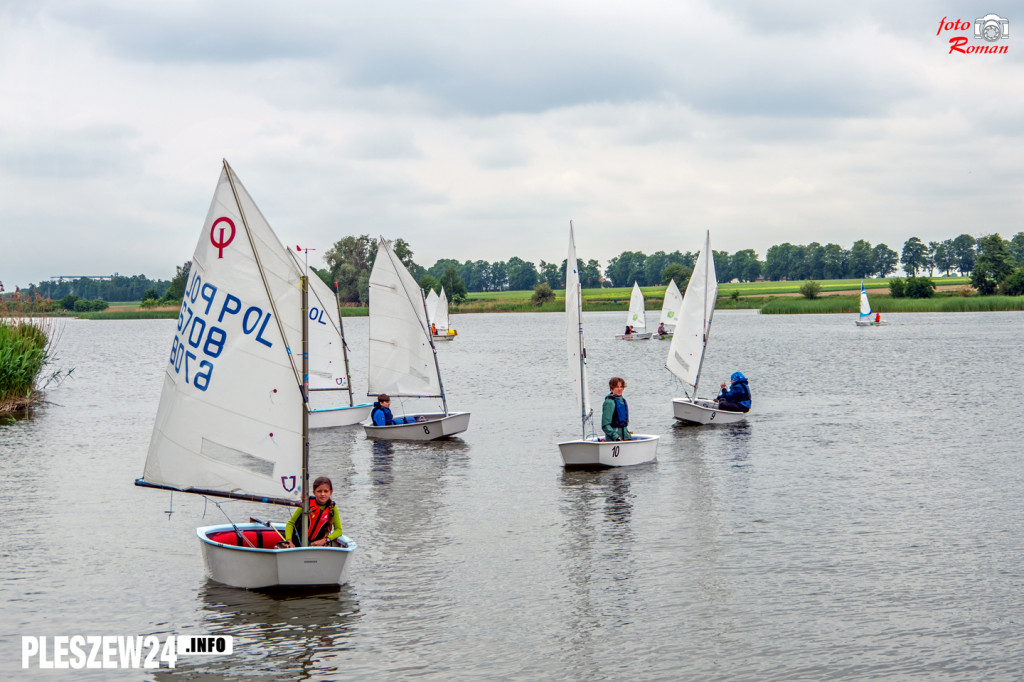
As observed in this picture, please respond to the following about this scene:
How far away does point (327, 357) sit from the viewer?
35.7m

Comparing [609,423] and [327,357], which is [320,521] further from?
[327,357]

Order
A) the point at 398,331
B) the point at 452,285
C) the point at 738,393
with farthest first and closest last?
the point at 452,285
the point at 738,393
the point at 398,331

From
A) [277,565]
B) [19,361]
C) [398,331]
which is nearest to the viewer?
[277,565]

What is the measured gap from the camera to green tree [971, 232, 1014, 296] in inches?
5679

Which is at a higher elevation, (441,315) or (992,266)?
(992,266)

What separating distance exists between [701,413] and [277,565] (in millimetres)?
21986

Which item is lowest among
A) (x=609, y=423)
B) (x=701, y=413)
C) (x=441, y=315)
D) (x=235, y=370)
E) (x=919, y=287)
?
(x=701, y=413)

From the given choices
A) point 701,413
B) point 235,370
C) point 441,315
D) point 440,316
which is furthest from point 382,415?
point 441,315

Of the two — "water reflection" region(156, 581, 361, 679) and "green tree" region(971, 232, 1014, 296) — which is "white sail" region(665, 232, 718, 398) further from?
"green tree" region(971, 232, 1014, 296)

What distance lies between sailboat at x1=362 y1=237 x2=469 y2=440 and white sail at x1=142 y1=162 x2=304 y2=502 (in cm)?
1723

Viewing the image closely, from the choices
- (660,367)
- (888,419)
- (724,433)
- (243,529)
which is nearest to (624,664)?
(243,529)

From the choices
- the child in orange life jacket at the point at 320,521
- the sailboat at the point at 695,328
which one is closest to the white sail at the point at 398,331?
the sailboat at the point at 695,328

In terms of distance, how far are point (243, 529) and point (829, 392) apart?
36.0 meters

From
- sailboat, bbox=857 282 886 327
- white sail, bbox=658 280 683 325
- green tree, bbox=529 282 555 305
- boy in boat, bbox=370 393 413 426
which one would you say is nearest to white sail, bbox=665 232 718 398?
boy in boat, bbox=370 393 413 426
